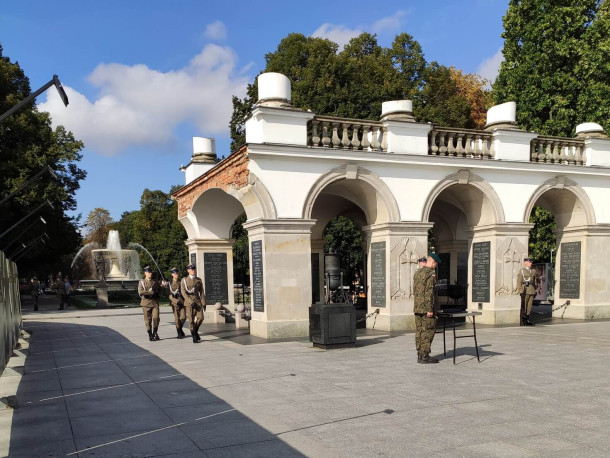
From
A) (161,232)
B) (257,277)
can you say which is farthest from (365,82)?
(161,232)

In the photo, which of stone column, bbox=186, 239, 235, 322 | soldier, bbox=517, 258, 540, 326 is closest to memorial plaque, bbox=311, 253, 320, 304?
stone column, bbox=186, 239, 235, 322

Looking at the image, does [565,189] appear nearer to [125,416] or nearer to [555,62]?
[555,62]

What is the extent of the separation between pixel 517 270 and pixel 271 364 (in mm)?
8927

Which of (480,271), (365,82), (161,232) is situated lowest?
(480,271)

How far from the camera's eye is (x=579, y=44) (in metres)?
23.8

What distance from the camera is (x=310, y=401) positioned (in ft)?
22.5

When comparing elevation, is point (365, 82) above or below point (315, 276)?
above

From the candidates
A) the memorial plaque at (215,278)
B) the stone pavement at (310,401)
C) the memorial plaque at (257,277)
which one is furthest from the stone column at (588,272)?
the memorial plaque at (215,278)

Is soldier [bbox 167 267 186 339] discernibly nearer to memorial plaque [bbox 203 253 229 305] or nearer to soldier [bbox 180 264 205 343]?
soldier [bbox 180 264 205 343]

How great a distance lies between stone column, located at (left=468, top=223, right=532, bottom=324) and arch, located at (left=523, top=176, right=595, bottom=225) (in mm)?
668

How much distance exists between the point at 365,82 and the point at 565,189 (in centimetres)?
1957

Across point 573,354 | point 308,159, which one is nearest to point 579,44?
point 308,159

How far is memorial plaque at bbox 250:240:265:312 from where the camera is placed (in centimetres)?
1319

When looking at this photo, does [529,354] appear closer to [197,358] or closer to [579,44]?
[197,358]
